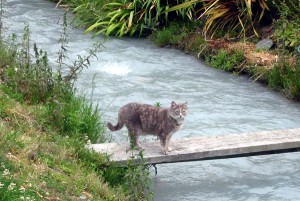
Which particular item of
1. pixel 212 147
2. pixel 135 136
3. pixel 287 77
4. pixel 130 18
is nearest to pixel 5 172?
pixel 135 136

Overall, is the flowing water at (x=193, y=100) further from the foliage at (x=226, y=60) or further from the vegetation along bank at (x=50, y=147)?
the vegetation along bank at (x=50, y=147)

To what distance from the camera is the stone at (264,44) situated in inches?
537

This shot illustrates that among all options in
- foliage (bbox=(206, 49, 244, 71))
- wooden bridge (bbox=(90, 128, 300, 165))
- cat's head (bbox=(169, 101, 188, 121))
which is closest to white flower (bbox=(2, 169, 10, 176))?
wooden bridge (bbox=(90, 128, 300, 165))

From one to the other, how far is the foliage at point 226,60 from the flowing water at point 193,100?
5.7 inches

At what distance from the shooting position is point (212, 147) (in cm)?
839

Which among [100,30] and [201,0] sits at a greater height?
[201,0]

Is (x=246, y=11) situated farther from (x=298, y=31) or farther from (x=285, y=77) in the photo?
(x=285, y=77)

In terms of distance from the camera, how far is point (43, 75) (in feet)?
30.7

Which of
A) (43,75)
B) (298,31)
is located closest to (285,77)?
(298,31)

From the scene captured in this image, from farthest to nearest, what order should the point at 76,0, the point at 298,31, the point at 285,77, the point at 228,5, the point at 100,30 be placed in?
the point at 76,0
the point at 100,30
the point at 228,5
the point at 298,31
the point at 285,77

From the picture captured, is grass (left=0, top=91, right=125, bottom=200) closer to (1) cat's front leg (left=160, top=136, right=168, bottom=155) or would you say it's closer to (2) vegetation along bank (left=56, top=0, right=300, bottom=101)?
(1) cat's front leg (left=160, top=136, right=168, bottom=155)

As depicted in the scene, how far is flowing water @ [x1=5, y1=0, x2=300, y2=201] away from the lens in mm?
8719

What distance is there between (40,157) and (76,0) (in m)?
9.97

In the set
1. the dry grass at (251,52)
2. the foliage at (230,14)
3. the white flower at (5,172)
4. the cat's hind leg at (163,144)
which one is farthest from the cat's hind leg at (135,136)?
the foliage at (230,14)
